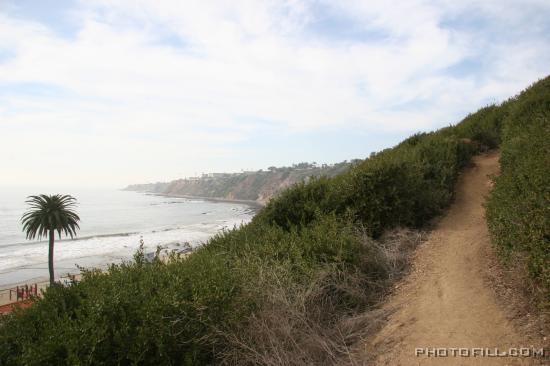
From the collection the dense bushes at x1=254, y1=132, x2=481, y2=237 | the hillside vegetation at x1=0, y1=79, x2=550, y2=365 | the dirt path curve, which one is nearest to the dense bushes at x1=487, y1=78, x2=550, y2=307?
the hillside vegetation at x1=0, y1=79, x2=550, y2=365

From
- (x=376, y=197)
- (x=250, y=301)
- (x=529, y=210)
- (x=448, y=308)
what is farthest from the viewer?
(x=376, y=197)

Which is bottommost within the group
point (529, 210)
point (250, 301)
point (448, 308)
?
point (448, 308)

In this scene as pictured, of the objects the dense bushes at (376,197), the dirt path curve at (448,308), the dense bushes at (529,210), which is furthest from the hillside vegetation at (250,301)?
the dense bushes at (376,197)

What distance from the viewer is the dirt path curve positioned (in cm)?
384

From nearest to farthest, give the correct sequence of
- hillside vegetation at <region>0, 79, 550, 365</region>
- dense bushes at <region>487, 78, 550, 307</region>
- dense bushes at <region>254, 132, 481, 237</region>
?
1. dense bushes at <region>487, 78, 550, 307</region>
2. hillside vegetation at <region>0, 79, 550, 365</region>
3. dense bushes at <region>254, 132, 481, 237</region>

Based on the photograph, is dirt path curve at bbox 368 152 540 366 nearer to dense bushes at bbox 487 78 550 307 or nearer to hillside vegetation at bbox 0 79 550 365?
hillside vegetation at bbox 0 79 550 365

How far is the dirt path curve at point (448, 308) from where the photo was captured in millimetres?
3838

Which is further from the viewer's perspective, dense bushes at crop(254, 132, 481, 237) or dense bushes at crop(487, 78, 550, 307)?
dense bushes at crop(254, 132, 481, 237)

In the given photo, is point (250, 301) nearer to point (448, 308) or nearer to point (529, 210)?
point (448, 308)

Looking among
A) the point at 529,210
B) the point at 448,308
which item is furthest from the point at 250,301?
the point at 529,210

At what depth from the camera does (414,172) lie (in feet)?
32.0

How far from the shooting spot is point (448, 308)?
185 inches

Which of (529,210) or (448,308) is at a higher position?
(529,210)

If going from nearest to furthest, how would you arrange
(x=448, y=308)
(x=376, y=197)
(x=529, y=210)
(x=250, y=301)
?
1. (x=529, y=210)
2. (x=448, y=308)
3. (x=250, y=301)
4. (x=376, y=197)
